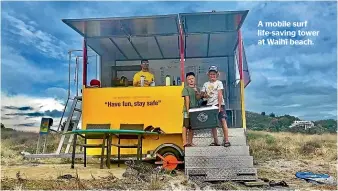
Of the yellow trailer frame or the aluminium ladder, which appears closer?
the yellow trailer frame

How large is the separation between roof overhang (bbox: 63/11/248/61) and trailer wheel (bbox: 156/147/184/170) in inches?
99.6

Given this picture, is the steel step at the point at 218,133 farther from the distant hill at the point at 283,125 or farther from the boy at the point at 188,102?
the distant hill at the point at 283,125

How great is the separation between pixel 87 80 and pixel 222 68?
3.51 metres

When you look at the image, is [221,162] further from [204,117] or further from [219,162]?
[204,117]

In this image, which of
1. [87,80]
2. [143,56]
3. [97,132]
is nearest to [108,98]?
[87,80]

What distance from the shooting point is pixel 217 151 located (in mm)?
6562

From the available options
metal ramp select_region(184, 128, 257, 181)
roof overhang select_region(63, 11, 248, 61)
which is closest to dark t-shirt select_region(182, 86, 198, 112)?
metal ramp select_region(184, 128, 257, 181)

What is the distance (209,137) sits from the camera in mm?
6949

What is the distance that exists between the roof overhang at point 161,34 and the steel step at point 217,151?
2.52m

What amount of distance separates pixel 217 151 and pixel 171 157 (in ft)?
3.37

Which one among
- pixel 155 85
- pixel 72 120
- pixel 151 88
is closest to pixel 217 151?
pixel 151 88

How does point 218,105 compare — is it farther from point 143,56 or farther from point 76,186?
point 143,56

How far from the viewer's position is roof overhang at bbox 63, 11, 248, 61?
7.48 m

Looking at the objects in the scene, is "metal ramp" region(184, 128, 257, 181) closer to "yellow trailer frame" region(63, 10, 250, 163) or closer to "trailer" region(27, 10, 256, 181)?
"trailer" region(27, 10, 256, 181)
